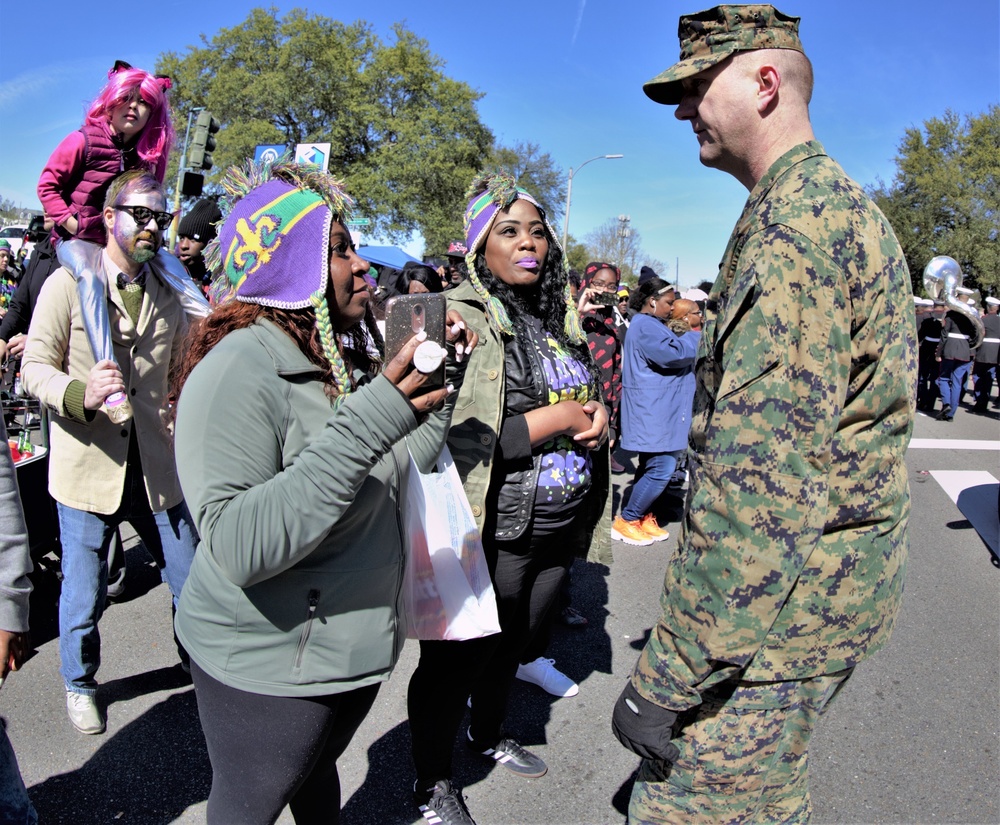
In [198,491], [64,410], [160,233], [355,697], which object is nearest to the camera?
[198,491]

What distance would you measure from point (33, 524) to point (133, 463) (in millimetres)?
1336

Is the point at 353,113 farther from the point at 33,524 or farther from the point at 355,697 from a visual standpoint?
the point at 355,697

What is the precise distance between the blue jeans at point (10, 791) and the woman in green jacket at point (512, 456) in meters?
1.10

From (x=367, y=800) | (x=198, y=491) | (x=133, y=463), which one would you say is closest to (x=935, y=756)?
(x=367, y=800)

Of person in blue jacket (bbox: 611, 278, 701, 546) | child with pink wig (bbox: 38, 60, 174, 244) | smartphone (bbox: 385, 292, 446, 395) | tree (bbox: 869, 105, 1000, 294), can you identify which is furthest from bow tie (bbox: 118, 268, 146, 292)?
tree (bbox: 869, 105, 1000, 294)

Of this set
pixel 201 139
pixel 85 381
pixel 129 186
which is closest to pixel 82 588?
pixel 85 381

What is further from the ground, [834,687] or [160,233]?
[160,233]

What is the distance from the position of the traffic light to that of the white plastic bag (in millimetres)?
9265

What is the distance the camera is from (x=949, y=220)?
1339 inches

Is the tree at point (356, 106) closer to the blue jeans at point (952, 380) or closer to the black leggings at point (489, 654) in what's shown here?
the blue jeans at point (952, 380)

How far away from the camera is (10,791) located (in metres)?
1.74

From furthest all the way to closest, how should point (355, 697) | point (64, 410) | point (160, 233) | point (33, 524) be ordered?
1. point (33, 524)
2. point (160, 233)
3. point (64, 410)
4. point (355, 697)

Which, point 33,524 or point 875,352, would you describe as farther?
point 33,524

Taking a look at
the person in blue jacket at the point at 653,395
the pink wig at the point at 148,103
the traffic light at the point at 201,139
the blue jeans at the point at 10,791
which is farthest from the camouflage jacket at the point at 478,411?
the traffic light at the point at 201,139
